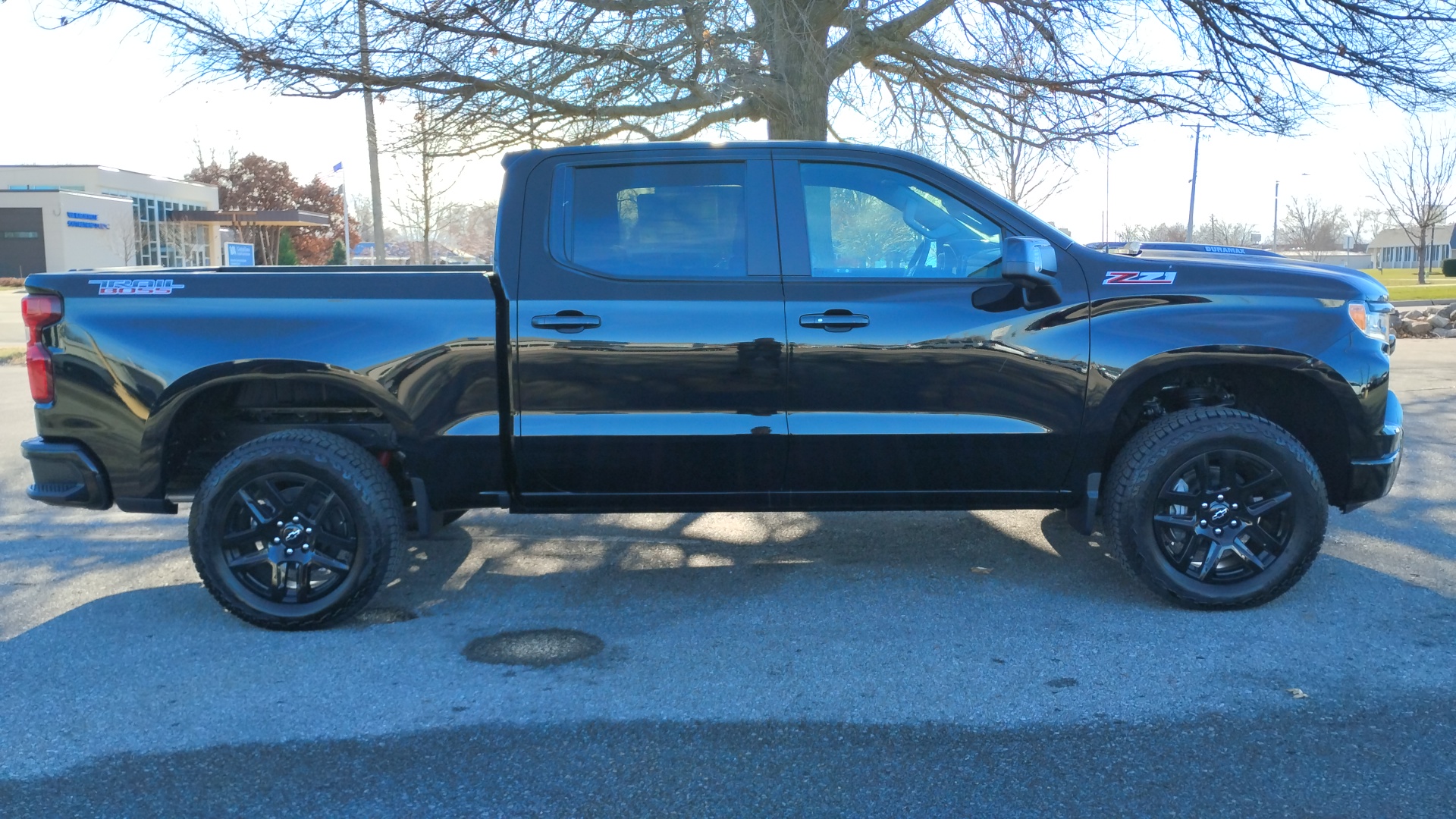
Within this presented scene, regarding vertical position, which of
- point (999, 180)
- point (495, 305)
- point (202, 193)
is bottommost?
point (495, 305)

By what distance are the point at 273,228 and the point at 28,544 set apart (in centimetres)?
4227

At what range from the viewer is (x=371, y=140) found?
1294cm

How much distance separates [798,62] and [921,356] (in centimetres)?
639

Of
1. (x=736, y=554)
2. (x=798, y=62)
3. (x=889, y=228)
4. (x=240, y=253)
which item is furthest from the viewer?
(x=240, y=253)

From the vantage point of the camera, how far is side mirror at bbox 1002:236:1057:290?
4277 millimetres

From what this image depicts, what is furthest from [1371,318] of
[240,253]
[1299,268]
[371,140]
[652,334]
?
[240,253]

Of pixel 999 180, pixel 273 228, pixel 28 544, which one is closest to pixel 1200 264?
pixel 28 544

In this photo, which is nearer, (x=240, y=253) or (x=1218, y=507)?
(x=1218, y=507)

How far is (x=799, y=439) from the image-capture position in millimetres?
4543

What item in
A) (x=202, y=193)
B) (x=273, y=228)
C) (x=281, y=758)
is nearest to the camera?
(x=281, y=758)

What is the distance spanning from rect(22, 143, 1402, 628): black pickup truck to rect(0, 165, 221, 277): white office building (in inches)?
1998

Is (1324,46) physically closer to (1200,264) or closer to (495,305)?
(1200,264)

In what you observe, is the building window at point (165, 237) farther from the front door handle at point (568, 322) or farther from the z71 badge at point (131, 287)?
the front door handle at point (568, 322)

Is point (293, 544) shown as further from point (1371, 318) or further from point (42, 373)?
point (1371, 318)
